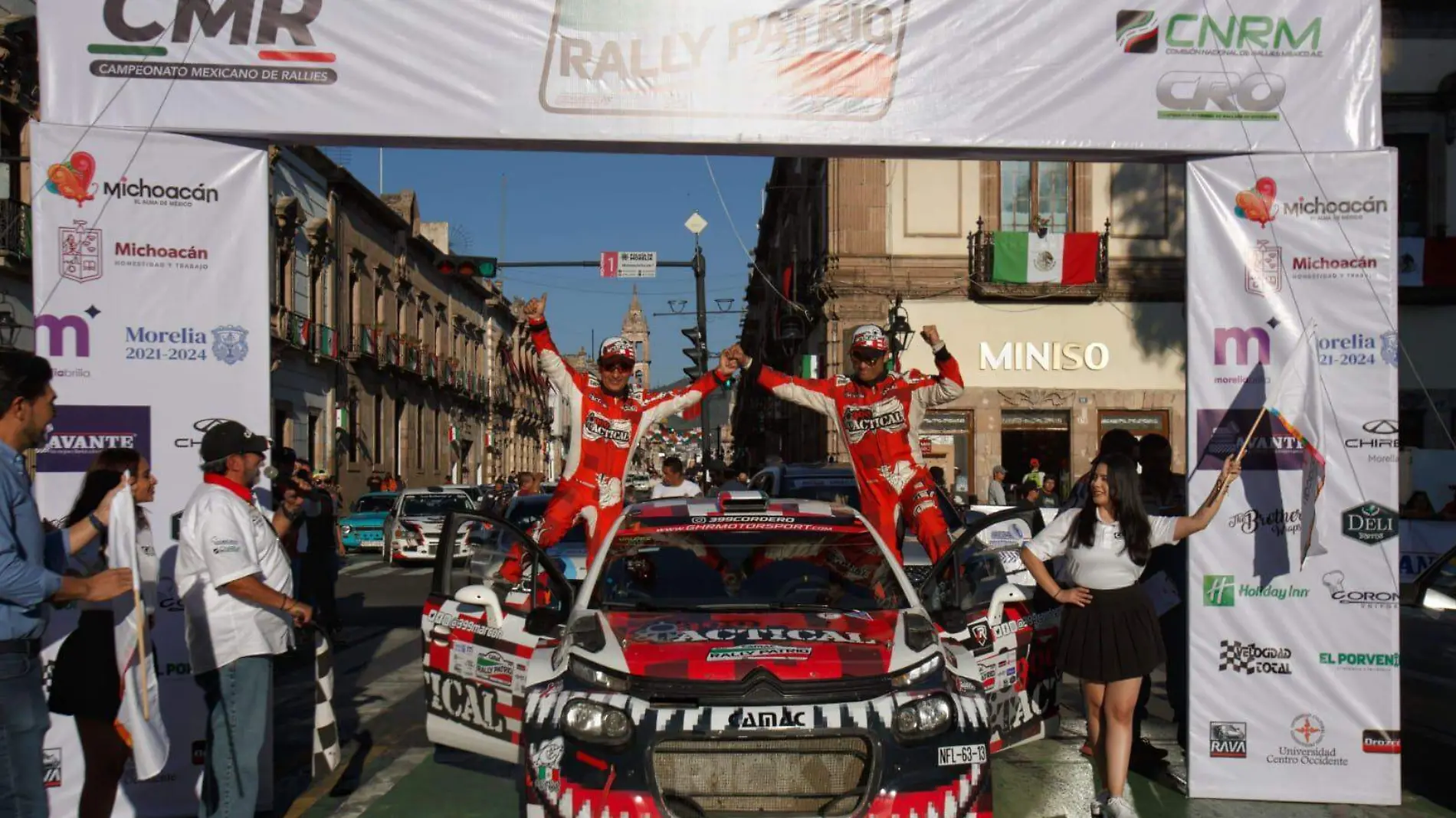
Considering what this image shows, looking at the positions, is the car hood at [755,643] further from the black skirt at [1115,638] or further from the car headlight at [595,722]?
the black skirt at [1115,638]

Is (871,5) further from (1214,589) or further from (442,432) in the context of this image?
(442,432)

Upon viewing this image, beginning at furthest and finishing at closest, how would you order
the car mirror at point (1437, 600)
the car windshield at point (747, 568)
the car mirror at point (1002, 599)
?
the car mirror at point (1437, 600) < the car mirror at point (1002, 599) < the car windshield at point (747, 568)

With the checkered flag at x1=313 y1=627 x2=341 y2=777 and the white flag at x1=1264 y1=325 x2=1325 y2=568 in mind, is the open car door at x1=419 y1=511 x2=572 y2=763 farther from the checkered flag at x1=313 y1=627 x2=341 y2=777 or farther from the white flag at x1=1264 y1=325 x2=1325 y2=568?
Answer: the white flag at x1=1264 y1=325 x2=1325 y2=568

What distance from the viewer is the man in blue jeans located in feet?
13.3

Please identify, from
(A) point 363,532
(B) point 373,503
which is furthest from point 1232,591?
(B) point 373,503

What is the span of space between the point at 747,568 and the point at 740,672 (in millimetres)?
1265

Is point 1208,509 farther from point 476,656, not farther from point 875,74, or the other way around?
point 476,656

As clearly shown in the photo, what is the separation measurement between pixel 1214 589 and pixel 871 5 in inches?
149

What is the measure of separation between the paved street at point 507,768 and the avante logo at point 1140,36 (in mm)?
3955

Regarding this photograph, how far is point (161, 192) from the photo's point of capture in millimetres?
6633

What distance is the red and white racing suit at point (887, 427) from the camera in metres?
8.03

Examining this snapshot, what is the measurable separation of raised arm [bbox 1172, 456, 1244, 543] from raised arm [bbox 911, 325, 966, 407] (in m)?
1.96

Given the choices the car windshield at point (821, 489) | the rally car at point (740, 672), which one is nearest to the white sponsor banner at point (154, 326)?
the rally car at point (740, 672)

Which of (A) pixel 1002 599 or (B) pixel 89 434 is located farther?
(B) pixel 89 434
